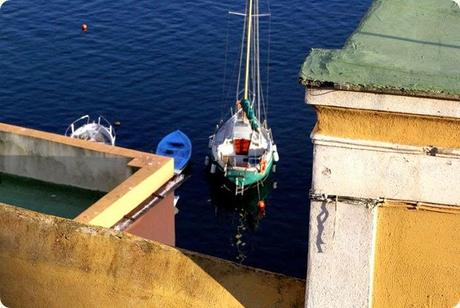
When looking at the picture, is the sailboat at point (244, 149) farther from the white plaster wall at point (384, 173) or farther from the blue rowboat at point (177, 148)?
the white plaster wall at point (384, 173)

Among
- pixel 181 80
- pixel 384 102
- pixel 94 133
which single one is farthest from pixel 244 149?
pixel 384 102

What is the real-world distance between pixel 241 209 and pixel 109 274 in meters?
35.2

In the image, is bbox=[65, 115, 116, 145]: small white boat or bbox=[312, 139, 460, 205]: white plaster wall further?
bbox=[65, 115, 116, 145]: small white boat

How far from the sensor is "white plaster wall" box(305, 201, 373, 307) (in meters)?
6.26

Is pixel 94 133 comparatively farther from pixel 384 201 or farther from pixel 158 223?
pixel 384 201

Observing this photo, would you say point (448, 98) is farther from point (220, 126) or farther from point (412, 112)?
point (220, 126)

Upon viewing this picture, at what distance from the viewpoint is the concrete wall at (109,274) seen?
7520 millimetres

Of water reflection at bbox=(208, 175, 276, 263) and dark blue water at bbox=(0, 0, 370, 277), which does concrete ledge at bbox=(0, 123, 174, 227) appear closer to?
dark blue water at bbox=(0, 0, 370, 277)

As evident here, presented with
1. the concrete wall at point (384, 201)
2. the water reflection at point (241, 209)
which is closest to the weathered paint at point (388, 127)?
the concrete wall at point (384, 201)

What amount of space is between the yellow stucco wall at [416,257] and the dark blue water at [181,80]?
1212 inches

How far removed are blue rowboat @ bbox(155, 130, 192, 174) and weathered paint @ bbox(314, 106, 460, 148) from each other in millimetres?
37996

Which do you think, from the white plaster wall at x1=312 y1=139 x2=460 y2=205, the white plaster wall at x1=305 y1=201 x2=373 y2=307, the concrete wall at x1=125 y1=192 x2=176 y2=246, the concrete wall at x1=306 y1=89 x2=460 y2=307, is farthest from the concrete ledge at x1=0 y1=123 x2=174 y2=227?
the white plaster wall at x1=312 y1=139 x2=460 y2=205

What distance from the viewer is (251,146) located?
4388 centimetres

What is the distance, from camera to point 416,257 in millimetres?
6363
